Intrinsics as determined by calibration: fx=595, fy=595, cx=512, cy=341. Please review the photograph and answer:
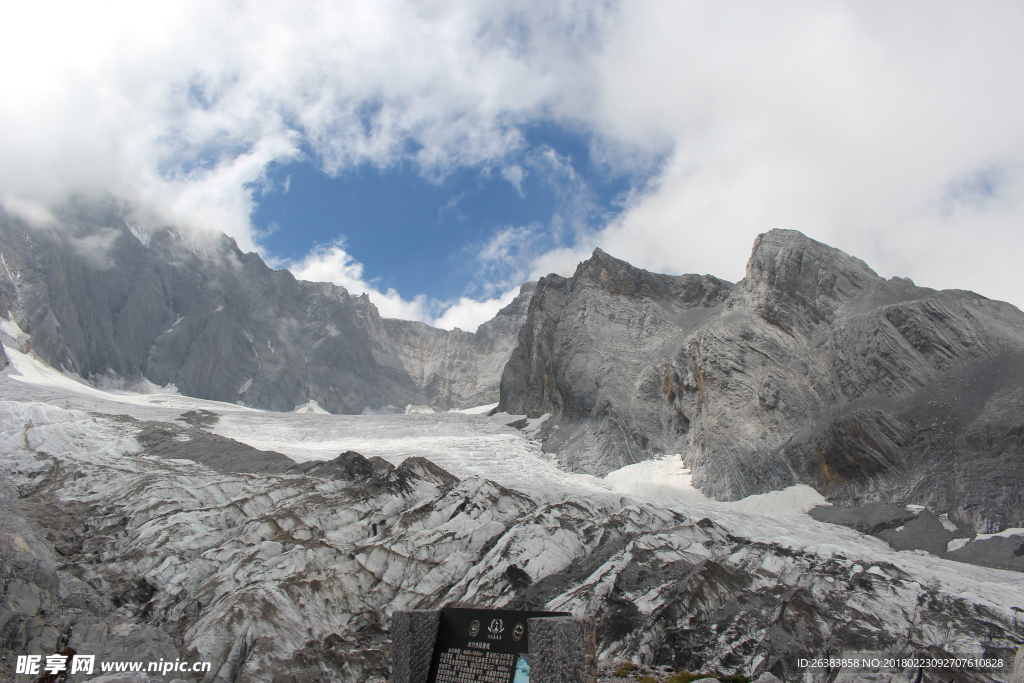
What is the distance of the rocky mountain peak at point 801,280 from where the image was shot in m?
34.5

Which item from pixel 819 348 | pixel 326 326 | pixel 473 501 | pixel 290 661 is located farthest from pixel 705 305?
pixel 326 326

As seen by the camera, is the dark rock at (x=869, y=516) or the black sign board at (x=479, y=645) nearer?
the black sign board at (x=479, y=645)

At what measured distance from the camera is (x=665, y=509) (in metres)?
21.9

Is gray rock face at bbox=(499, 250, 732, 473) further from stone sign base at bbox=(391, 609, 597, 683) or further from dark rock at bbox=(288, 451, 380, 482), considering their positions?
stone sign base at bbox=(391, 609, 597, 683)

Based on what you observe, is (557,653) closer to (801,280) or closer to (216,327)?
(801,280)

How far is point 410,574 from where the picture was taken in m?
18.0

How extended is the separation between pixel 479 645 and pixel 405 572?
406 inches

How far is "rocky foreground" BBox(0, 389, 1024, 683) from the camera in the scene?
13.7 metres

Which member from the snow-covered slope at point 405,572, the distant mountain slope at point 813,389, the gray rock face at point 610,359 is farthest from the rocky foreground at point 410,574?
the gray rock face at point 610,359

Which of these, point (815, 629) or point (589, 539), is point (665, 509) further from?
point (815, 629)

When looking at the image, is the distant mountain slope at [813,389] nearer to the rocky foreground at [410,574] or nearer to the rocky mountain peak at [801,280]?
the rocky mountain peak at [801,280]

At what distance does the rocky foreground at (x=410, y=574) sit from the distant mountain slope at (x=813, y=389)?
427 centimetres

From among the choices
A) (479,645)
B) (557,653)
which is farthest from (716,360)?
(557,653)

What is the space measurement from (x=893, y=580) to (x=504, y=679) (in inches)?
523
